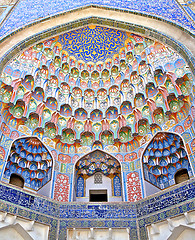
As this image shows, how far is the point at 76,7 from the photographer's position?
1005 centimetres

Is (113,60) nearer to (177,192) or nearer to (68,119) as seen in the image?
(68,119)

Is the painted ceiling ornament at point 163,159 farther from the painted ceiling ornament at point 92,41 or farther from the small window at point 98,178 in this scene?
the painted ceiling ornament at point 92,41

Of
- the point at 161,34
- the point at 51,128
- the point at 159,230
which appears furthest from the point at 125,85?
the point at 159,230

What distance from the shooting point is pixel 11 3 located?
386 inches

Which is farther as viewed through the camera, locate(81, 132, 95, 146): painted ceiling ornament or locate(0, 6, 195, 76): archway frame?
locate(81, 132, 95, 146): painted ceiling ornament

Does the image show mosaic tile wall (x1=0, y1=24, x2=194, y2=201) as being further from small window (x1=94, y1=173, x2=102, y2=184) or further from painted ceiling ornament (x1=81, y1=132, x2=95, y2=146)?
small window (x1=94, y1=173, x2=102, y2=184)

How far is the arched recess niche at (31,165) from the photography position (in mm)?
9070

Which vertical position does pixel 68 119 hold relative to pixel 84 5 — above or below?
below

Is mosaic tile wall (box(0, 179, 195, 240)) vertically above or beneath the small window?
beneath

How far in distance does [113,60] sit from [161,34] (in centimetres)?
268

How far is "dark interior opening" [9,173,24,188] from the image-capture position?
912 centimetres

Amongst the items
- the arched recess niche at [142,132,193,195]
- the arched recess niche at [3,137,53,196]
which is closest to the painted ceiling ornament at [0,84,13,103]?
the arched recess niche at [3,137,53,196]

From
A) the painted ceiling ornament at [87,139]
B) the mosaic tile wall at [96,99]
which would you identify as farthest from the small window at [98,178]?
the painted ceiling ornament at [87,139]

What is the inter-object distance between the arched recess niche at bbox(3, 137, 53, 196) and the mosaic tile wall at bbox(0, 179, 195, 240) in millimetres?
1179
